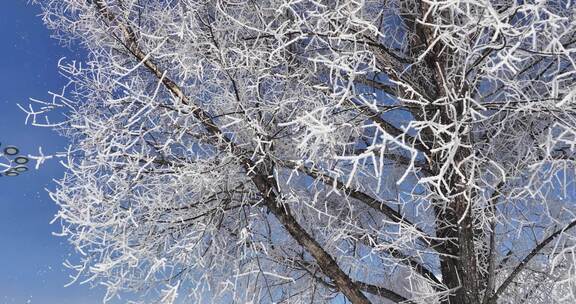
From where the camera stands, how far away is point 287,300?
224 inches

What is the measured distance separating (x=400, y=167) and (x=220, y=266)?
218 cm

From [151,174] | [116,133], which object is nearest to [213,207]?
[151,174]

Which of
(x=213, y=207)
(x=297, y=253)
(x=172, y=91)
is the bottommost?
(x=297, y=253)

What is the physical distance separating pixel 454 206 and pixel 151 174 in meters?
2.72

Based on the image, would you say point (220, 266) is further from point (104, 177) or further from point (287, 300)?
point (104, 177)

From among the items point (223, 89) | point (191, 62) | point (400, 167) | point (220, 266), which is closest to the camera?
point (191, 62)

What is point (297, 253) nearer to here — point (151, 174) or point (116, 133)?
point (151, 174)

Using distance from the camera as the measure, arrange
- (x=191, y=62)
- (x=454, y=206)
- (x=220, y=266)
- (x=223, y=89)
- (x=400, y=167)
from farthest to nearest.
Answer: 1. (x=400, y=167)
2. (x=220, y=266)
3. (x=223, y=89)
4. (x=191, y=62)
5. (x=454, y=206)

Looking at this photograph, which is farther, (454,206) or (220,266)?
(220,266)

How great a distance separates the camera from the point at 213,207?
16.4ft

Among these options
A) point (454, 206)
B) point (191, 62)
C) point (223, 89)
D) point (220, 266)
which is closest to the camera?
point (454, 206)

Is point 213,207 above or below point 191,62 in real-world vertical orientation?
below

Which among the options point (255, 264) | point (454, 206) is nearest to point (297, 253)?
point (255, 264)

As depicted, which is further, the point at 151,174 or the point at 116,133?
the point at 151,174
